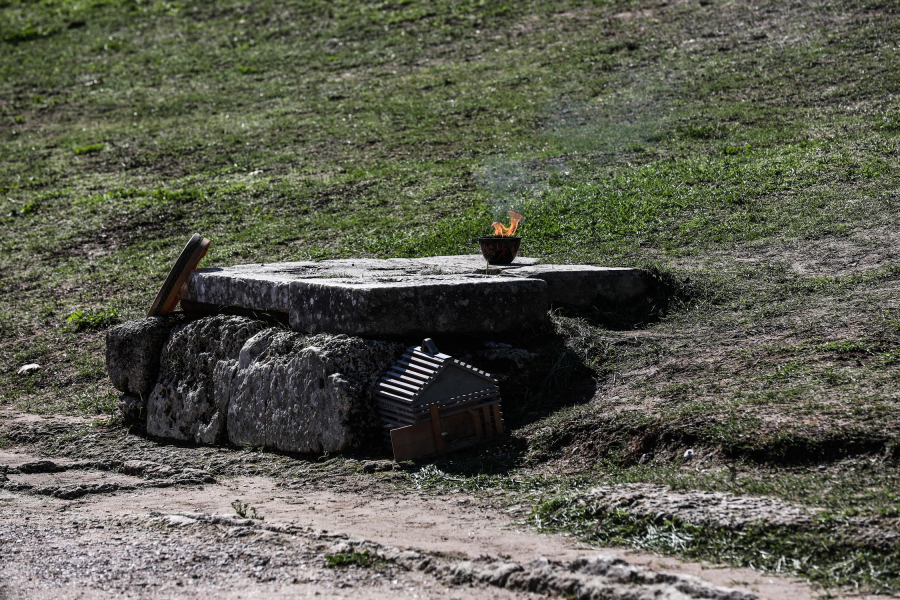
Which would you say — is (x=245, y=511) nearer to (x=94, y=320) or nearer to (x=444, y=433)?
(x=444, y=433)

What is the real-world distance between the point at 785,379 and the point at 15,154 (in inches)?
525

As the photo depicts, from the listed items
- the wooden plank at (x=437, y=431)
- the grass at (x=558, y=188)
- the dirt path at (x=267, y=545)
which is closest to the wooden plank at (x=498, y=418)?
the grass at (x=558, y=188)

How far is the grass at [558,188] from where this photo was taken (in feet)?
13.8

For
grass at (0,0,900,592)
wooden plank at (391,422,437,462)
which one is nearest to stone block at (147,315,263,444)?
grass at (0,0,900,592)

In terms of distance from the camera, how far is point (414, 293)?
498 centimetres

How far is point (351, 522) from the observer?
3.77 metres

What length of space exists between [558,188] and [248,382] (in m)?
4.68

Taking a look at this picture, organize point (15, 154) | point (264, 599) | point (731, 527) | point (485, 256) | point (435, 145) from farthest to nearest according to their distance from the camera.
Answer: point (15, 154)
point (435, 145)
point (485, 256)
point (731, 527)
point (264, 599)

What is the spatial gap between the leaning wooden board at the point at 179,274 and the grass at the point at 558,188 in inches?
40.8

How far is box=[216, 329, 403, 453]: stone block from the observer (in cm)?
482

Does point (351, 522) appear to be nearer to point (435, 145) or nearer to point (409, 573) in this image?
point (409, 573)

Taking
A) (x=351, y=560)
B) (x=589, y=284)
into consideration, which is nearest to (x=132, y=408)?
(x=589, y=284)

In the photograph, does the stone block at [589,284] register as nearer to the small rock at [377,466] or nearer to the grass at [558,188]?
the grass at [558,188]

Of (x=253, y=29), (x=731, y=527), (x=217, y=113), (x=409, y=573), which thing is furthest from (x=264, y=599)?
(x=253, y=29)
